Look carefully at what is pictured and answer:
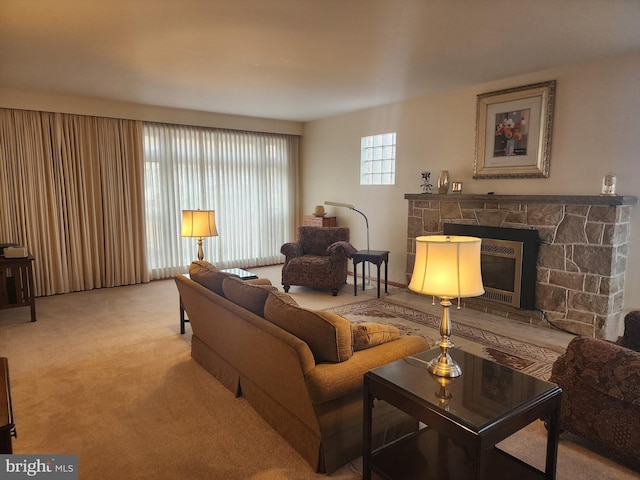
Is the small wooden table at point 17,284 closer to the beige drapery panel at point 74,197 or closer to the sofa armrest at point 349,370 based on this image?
the beige drapery panel at point 74,197

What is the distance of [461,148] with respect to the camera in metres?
5.07

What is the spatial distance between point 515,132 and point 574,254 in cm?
147

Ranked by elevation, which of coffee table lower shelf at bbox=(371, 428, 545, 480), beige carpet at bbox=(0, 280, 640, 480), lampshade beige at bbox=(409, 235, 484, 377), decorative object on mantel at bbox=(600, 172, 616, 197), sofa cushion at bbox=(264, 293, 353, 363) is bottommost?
beige carpet at bbox=(0, 280, 640, 480)

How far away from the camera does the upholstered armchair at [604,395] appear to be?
2010 mm

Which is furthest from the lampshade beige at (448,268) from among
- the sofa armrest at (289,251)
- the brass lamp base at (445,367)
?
the sofa armrest at (289,251)

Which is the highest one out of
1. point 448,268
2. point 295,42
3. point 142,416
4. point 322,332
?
point 295,42

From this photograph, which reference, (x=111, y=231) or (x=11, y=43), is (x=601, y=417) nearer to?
(x=11, y=43)

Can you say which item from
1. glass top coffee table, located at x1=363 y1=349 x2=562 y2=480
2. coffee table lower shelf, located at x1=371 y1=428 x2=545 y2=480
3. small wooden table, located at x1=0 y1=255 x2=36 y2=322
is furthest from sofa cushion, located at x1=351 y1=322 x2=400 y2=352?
small wooden table, located at x1=0 y1=255 x2=36 y2=322

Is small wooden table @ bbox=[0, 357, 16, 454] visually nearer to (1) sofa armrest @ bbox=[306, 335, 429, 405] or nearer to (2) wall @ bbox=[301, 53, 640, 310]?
(1) sofa armrest @ bbox=[306, 335, 429, 405]

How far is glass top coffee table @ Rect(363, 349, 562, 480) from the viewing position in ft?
5.10

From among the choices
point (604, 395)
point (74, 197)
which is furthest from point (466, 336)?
point (74, 197)

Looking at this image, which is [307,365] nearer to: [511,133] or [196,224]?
[196,224]

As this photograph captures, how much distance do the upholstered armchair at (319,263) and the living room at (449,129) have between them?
2.69 ft

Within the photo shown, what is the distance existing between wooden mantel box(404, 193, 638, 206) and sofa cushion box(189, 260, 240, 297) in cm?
305
